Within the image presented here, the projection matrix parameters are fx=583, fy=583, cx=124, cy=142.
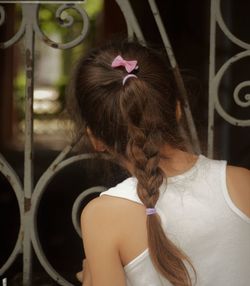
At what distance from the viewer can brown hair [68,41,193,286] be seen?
1178mm

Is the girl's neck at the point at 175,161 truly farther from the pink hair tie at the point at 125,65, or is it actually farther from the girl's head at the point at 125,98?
the pink hair tie at the point at 125,65

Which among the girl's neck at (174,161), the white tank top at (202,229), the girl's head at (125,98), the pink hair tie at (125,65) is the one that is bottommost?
the white tank top at (202,229)

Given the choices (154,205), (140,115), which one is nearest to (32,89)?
(140,115)

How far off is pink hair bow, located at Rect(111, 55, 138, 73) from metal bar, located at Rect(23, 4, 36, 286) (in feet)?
1.47

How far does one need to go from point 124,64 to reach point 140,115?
11 cm

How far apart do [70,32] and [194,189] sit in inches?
43.4

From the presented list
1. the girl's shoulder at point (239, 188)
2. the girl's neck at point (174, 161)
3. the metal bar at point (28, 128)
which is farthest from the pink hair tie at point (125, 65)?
the metal bar at point (28, 128)

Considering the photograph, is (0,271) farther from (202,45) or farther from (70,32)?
(202,45)

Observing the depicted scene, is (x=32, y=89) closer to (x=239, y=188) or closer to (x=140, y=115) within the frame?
(x=140, y=115)

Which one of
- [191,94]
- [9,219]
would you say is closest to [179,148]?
[191,94]

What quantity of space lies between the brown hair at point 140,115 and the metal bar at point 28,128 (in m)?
0.34

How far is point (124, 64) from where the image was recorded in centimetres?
123

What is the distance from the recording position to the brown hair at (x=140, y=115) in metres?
1.18

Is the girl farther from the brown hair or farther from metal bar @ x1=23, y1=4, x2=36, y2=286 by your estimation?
metal bar @ x1=23, y1=4, x2=36, y2=286
